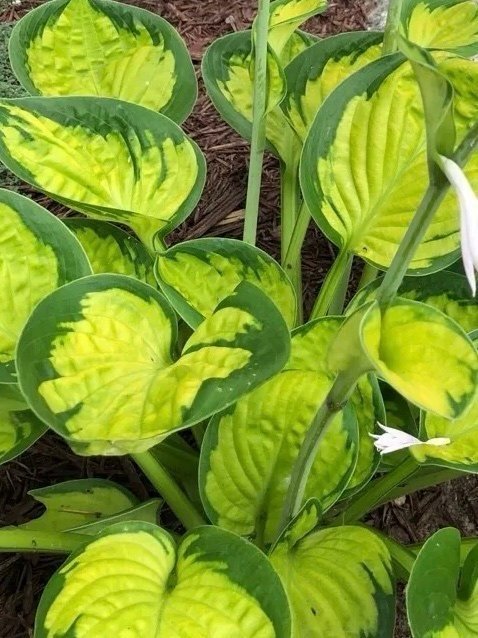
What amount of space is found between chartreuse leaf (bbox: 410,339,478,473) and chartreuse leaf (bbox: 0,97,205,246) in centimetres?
43

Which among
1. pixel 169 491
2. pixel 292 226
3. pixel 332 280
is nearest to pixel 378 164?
pixel 332 280

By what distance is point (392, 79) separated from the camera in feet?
3.08

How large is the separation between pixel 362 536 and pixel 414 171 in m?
0.48

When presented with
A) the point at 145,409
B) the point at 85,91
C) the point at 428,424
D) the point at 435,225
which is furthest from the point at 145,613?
the point at 85,91

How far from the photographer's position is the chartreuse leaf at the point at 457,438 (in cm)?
79

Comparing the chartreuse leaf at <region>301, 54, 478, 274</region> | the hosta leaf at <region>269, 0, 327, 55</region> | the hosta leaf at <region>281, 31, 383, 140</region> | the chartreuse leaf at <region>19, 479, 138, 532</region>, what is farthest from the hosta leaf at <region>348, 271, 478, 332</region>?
the chartreuse leaf at <region>19, 479, 138, 532</region>

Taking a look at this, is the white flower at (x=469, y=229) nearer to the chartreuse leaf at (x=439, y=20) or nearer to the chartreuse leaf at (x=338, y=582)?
the chartreuse leaf at (x=338, y=582)

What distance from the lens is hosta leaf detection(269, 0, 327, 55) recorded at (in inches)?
41.1

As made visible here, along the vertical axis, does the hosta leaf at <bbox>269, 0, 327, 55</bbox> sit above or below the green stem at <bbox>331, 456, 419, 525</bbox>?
above

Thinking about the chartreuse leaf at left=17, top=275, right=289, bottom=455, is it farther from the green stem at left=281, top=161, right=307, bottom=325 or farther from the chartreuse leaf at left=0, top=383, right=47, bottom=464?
the green stem at left=281, top=161, right=307, bottom=325

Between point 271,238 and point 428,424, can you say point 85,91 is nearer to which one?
point 271,238

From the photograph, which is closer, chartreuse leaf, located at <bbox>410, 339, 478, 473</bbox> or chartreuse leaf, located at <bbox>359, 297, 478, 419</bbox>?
chartreuse leaf, located at <bbox>359, 297, 478, 419</bbox>

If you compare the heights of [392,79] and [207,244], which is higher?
[392,79]

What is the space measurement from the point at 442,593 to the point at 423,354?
1.04 ft
